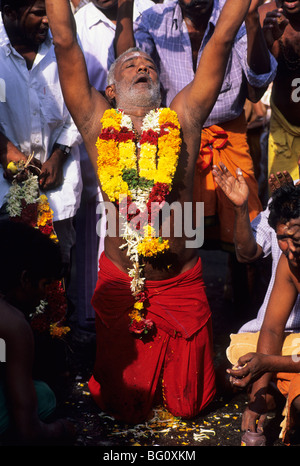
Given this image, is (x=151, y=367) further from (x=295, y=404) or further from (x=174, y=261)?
(x=295, y=404)

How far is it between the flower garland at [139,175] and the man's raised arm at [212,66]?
0.51 feet

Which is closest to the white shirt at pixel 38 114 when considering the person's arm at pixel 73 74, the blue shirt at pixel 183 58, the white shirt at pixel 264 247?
the person's arm at pixel 73 74

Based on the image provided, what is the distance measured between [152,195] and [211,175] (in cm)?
121

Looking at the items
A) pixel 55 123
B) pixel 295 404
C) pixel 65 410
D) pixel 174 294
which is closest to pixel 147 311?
pixel 174 294

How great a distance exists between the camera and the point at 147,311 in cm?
457

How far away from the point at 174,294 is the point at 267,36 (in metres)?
2.40

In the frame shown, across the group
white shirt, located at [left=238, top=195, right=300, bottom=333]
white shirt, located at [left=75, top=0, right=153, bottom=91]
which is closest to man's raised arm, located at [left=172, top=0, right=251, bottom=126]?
white shirt, located at [left=238, top=195, right=300, bottom=333]

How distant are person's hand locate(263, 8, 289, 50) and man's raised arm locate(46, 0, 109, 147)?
1.69 metres

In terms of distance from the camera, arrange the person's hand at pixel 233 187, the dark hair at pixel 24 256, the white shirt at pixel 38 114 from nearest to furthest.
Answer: the dark hair at pixel 24 256 → the person's hand at pixel 233 187 → the white shirt at pixel 38 114

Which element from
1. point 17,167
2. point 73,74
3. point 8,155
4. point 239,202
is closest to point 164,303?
→ point 239,202

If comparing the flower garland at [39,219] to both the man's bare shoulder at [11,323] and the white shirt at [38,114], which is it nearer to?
the white shirt at [38,114]

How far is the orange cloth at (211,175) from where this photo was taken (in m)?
5.48

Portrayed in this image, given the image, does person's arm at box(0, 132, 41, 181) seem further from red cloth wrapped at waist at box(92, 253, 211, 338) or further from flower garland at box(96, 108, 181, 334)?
red cloth wrapped at waist at box(92, 253, 211, 338)

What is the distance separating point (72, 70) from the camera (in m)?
4.39
